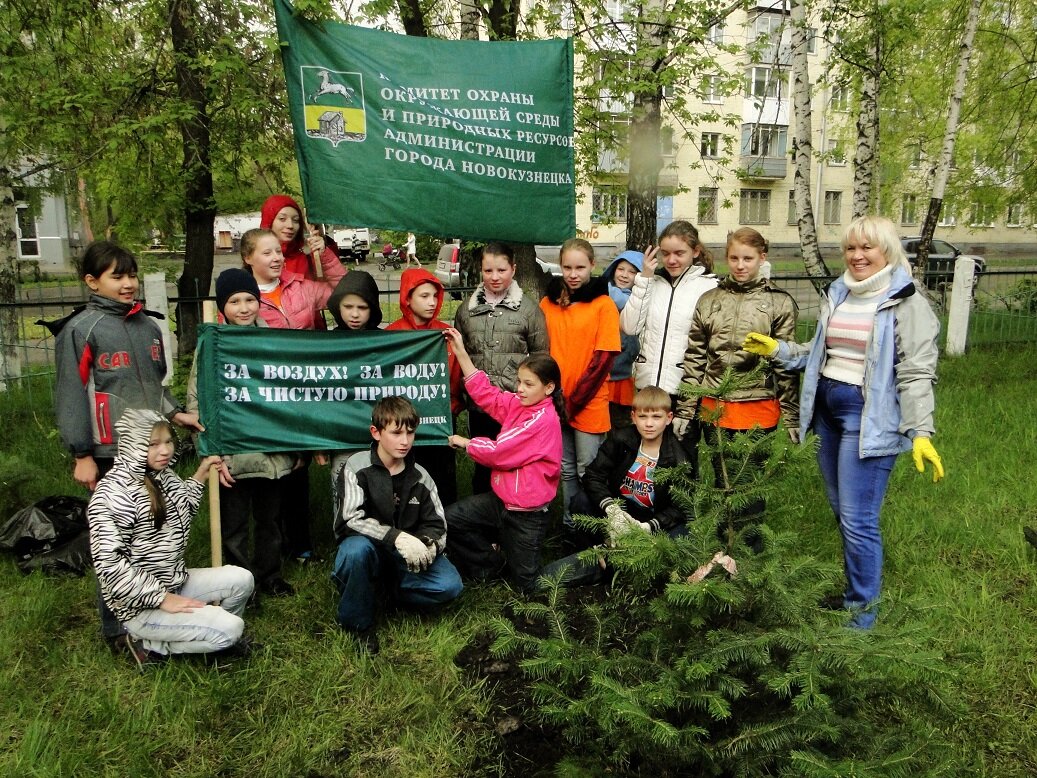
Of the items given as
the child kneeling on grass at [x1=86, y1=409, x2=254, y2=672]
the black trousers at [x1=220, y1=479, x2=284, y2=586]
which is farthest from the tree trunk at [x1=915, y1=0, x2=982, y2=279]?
the child kneeling on grass at [x1=86, y1=409, x2=254, y2=672]

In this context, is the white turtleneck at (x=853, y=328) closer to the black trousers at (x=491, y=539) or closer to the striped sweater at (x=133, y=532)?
the black trousers at (x=491, y=539)

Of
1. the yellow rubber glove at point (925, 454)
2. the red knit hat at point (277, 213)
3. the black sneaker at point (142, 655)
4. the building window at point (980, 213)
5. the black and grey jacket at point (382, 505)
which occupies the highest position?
the building window at point (980, 213)

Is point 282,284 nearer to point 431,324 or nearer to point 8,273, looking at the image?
point 431,324

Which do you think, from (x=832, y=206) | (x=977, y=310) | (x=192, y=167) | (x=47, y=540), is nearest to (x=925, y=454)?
(x=47, y=540)

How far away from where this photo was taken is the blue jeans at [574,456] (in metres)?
4.61

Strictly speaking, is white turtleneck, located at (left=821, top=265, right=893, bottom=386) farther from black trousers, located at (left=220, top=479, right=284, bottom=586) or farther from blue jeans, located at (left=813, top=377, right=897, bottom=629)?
black trousers, located at (left=220, top=479, right=284, bottom=586)

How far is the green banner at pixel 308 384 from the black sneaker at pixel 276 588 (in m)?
0.73

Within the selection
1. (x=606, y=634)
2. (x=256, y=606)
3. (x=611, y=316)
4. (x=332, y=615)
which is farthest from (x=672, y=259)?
(x=256, y=606)

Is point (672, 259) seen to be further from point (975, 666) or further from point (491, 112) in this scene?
point (975, 666)

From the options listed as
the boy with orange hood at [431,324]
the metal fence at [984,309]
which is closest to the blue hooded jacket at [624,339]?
the boy with orange hood at [431,324]

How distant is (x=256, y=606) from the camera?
393cm

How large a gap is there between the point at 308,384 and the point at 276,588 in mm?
1115

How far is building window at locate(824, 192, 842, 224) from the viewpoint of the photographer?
39.5m

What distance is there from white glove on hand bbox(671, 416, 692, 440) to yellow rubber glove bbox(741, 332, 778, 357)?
0.56 meters
